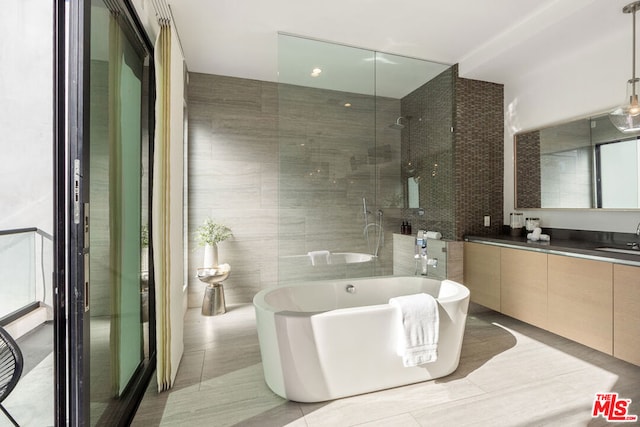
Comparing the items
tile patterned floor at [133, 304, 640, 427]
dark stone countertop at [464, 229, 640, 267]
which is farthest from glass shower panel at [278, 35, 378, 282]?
dark stone countertop at [464, 229, 640, 267]

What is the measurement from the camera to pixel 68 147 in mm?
1130

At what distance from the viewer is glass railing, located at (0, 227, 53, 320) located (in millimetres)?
993

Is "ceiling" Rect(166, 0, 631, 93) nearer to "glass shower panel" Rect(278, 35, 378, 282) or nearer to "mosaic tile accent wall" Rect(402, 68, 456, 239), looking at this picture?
"glass shower panel" Rect(278, 35, 378, 282)

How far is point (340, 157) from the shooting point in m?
2.88

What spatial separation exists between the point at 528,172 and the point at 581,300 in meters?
1.50

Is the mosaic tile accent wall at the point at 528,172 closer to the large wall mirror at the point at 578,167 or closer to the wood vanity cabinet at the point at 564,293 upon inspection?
the large wall mirror at the point at 578,167

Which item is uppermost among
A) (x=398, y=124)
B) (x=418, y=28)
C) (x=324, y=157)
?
(x=418, y=28)

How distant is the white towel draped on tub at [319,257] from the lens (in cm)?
284

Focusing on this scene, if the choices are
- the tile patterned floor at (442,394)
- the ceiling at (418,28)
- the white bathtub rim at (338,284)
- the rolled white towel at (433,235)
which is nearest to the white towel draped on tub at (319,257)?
the white bathtub rim at (338,284)

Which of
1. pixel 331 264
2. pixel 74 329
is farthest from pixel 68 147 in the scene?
pixel 331 264

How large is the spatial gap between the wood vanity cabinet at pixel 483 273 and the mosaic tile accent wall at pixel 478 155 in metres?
0.24

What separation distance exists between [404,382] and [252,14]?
3.00m

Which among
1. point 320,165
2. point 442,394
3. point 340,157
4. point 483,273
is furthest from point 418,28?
point 442,394

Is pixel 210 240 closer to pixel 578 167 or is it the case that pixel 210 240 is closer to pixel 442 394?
pixel 442 394
